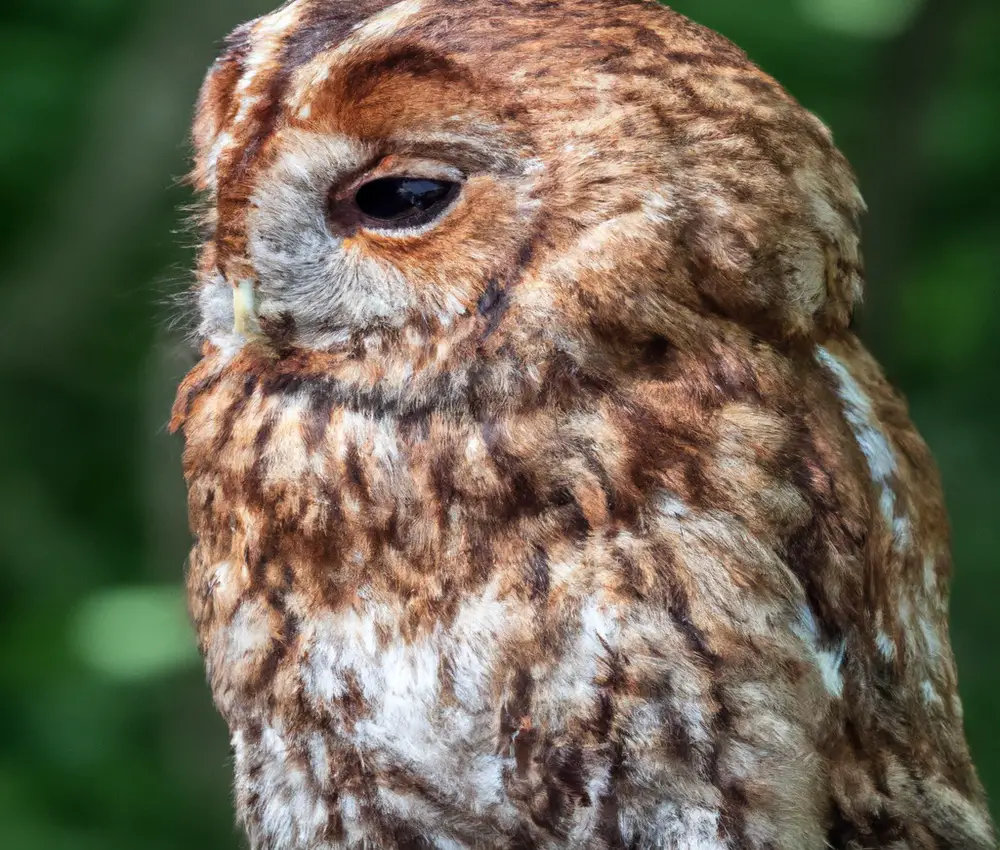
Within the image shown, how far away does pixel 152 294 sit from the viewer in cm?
269

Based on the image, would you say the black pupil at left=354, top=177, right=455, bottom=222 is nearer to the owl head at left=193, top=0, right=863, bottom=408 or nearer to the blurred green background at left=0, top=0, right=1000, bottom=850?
the owl head at left=193, top=0, right=863, bottom=408

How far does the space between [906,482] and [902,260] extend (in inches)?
66.2

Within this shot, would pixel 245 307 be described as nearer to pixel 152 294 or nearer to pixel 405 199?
pixel 405 199

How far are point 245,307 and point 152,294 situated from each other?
5.11ft

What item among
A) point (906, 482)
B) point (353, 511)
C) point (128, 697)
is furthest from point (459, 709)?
point (128, 697)

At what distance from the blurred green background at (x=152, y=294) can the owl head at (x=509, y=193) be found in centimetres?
159

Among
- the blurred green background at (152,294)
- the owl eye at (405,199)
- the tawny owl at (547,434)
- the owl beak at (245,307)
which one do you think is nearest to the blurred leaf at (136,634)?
the blurred green background at (152,294)

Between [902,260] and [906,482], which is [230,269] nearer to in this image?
[906,482]

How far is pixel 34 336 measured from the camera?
308 cm

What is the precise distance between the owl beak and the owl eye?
163 millimetres

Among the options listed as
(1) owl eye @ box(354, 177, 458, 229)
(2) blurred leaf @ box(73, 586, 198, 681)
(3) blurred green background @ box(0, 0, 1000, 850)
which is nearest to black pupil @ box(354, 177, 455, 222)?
(1) owl eye @ box(354, 177, 458, 229)

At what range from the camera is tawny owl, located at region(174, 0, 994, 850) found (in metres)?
1.13

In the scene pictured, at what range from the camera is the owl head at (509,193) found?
1.12 m

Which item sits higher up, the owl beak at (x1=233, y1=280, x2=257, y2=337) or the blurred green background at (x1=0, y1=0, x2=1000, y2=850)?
the owl beak at (x1=233, y1=280, x2=257, y2=337)
